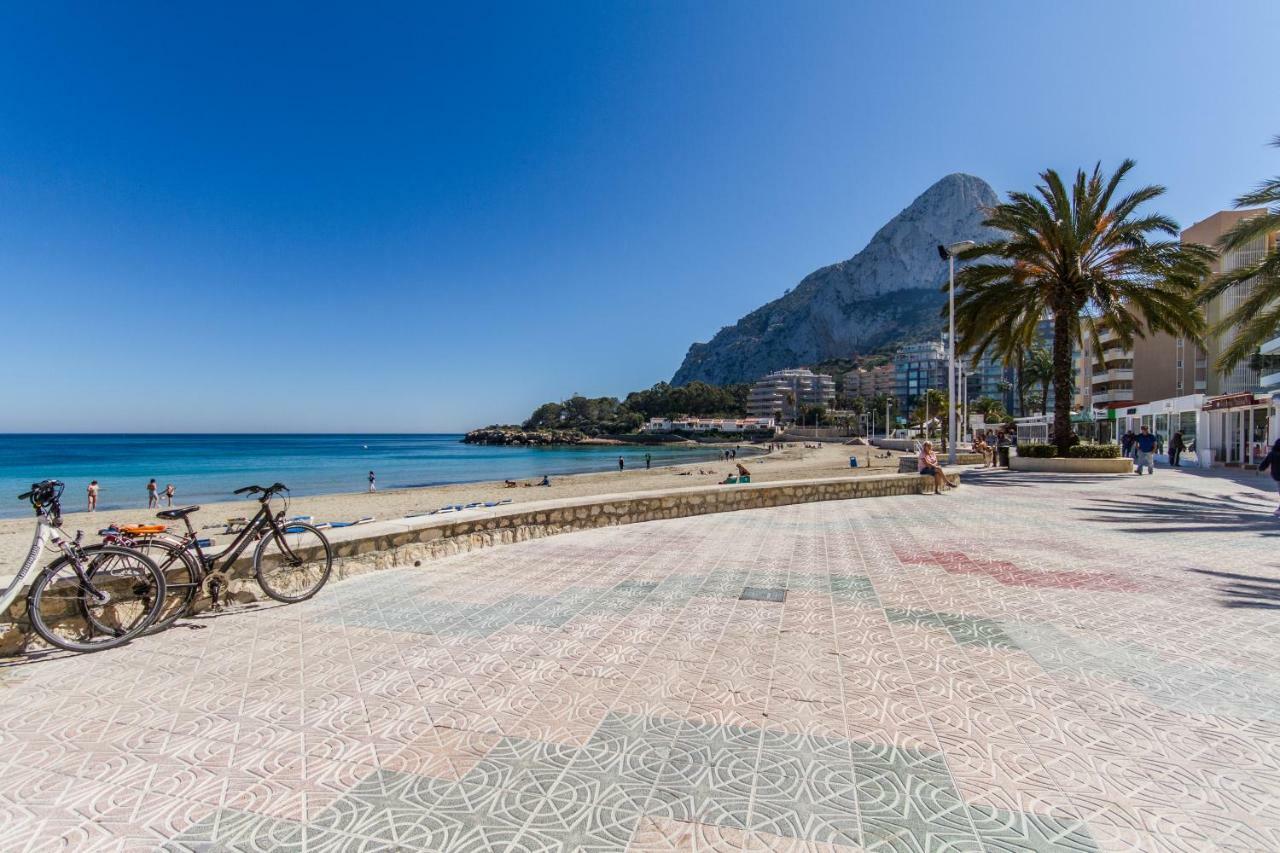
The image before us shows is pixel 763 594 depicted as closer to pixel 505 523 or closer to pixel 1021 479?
pixel 505 523

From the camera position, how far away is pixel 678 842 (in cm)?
193

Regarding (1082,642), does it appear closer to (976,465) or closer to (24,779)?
(24,779)

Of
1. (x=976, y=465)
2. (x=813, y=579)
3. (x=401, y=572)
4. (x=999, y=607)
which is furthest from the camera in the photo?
(x=976, y=465)

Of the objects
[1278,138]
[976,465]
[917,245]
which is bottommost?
[976,465]

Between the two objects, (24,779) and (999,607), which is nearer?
(24,779)

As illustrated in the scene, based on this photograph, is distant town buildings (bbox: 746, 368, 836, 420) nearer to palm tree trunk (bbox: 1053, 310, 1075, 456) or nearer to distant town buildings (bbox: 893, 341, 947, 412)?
distant town buildings (bbox: 893, 341, 947, 412)

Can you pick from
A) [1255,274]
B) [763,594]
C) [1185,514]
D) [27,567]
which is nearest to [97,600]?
[27,567]

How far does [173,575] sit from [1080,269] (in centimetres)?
2137

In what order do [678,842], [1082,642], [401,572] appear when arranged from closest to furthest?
[678,842] < [1082,642] < [401,572]

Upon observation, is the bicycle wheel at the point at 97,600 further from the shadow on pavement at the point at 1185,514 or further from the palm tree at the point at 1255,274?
the palm tree at the point at 1255,274

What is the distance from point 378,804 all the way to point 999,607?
14.5 ft

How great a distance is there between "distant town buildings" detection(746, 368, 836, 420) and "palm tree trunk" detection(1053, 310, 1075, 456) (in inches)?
5690

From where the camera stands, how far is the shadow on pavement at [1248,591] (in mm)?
4508

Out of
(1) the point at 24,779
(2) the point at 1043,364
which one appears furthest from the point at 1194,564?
(2) the point at 1043,364
